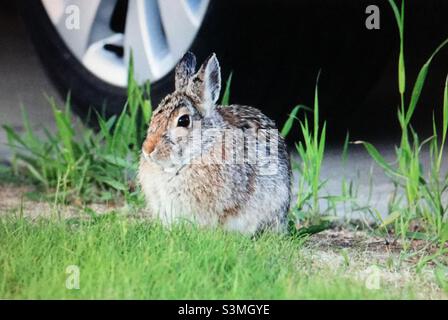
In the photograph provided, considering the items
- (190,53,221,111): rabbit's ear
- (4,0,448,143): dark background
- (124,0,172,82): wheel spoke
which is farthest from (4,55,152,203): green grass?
(190,53,221,111): rabbit's ear

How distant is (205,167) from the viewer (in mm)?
4531

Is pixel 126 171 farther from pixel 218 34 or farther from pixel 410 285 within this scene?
pixel 410 285

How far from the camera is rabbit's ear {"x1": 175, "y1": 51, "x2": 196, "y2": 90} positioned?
459 centimetres

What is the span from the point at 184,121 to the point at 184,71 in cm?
29

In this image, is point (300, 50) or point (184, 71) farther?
point (300, 50)

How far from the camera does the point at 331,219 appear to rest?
5.05 metres

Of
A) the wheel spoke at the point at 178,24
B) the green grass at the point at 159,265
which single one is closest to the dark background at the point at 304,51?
the wheel spoke at the point at 178,24

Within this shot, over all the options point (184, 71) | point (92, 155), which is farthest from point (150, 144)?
point (92, 155)

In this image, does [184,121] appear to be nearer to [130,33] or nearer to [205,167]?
[205,167]

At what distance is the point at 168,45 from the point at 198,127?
971 mm

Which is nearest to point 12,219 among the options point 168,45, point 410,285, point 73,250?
point 73,250

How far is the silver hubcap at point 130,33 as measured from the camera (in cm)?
519

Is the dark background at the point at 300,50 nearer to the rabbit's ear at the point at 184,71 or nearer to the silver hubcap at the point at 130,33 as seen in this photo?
the silver hubcap at the point at 130,33

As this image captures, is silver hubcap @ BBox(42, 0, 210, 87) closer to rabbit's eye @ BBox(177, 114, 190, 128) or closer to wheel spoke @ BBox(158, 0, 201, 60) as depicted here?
wheel spoke @ BBox(158, 0, 201, 60)
